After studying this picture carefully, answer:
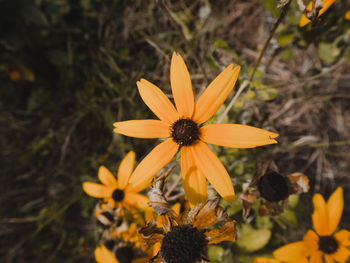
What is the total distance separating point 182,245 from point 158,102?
0.68m

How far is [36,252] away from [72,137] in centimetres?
115

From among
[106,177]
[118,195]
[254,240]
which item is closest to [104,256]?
[118,195]

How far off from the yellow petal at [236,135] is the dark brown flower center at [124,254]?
1.00m

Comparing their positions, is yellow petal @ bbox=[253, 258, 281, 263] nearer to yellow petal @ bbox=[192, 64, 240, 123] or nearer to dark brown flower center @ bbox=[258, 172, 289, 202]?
dark brown flower center @ bbox=[258, 172, 289, 202]

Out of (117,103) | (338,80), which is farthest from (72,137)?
(338,80)

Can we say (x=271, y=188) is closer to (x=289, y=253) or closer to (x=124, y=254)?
(x=289, y=253)

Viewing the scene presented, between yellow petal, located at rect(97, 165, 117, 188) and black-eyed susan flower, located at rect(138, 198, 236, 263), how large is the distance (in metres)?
0.57

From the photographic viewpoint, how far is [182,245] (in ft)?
3.77

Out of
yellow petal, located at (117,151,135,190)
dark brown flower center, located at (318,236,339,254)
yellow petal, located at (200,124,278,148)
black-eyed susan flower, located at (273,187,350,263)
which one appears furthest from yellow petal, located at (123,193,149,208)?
dark brown flower center, located at (318,236,339,254)

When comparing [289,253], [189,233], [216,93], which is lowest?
[289,253]

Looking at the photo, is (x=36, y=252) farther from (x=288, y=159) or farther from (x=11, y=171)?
(x=288, y=159)

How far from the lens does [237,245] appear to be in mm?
1591

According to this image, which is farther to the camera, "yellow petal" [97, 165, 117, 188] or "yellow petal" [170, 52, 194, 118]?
"yellow petal" [97, 165, 117, 188]

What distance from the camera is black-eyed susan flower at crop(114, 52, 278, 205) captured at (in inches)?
44.6
